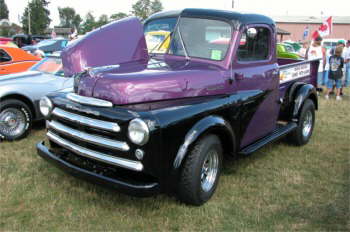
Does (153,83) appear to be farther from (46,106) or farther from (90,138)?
(46,106)

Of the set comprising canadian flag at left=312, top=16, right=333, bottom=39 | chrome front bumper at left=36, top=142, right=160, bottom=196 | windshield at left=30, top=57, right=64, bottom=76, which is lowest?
chrome front bumper at left=36, top=142, right=160, bottom=196

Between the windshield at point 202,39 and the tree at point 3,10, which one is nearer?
the windshield at point 202,39

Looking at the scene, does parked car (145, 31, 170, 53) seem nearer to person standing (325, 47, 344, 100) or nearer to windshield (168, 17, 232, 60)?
windshield (168, 17, 232, 60)

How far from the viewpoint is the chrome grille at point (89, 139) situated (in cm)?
291

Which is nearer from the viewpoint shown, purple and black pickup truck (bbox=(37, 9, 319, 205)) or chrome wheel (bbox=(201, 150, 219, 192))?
purple and black pickup truck (bbox=(37, 9, 319, 205))

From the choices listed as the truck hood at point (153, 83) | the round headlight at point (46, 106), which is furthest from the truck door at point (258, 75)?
the round headlight at point (46, 106)

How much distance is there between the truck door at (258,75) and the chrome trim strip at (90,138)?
1.65 meters

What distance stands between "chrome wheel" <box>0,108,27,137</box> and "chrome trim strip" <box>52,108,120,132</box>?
2.54 meters

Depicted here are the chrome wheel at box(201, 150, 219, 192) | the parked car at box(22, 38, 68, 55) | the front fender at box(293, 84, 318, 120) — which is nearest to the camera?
the chrome wheel at box(201, 150, 219, 192)

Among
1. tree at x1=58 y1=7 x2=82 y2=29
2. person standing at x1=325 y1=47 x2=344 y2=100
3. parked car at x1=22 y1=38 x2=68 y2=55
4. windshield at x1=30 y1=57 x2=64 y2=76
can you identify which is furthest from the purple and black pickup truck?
tree at x1=58 y1=7 x2=82 y2=29

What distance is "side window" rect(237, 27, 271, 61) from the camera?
4023 mm

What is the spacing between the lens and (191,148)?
3.20 meters

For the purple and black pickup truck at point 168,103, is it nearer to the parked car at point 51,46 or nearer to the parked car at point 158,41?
the parked car at point 158,41

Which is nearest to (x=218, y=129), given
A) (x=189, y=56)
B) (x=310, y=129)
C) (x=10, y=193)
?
(x=189, y=56)
